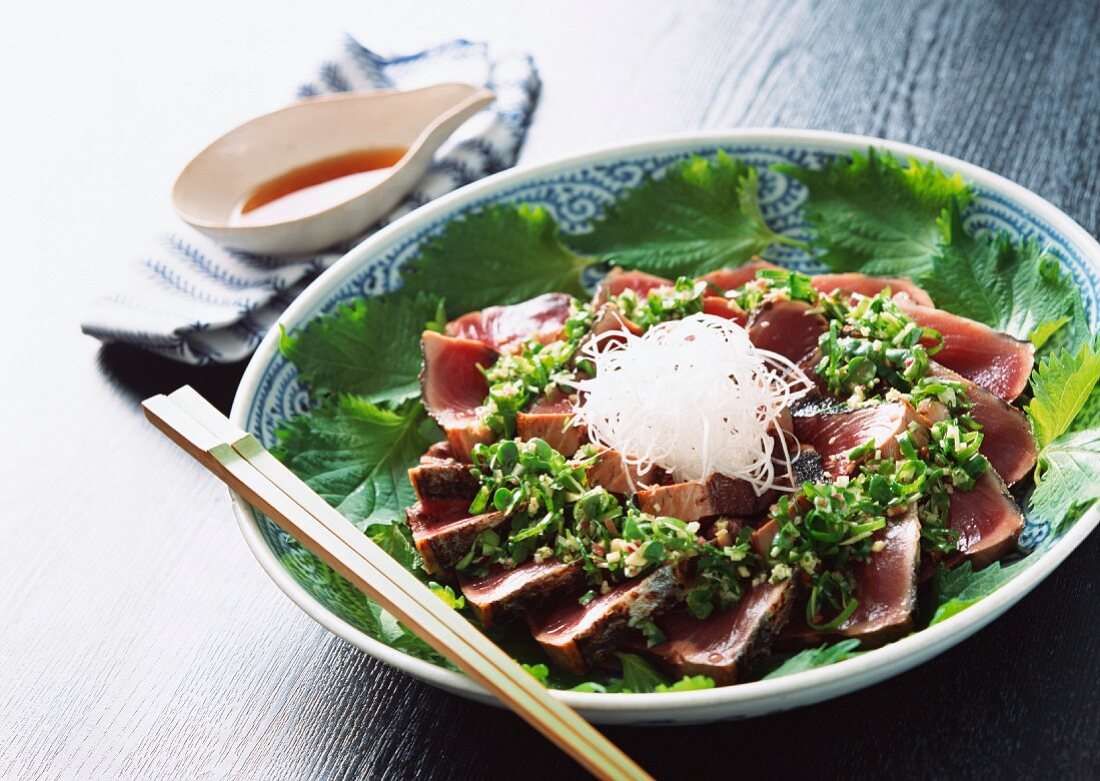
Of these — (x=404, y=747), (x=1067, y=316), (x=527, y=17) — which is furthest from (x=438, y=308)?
(x=527, y=17)

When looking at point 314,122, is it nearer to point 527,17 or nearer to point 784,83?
point 527,17

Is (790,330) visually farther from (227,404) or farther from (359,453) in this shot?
(227,404)

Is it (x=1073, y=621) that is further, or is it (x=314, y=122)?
(x=314, y=122)

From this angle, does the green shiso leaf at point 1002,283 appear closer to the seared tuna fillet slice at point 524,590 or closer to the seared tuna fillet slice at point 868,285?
the seared tuna fillet slice at point 868,285

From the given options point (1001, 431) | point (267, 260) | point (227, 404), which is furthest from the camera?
point (267, 260)

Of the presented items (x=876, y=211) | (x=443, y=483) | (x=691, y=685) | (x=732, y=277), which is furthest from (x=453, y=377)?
(x=876, y=211)

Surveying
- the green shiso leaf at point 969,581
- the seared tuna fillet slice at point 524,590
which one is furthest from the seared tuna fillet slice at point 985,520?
the seared tuna fillet slice at point 524,590
